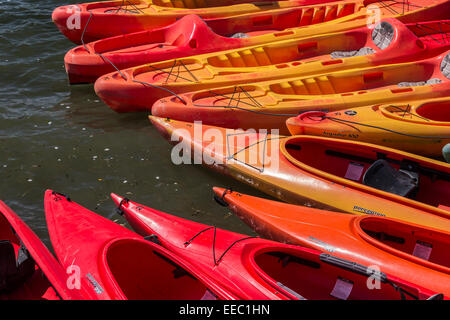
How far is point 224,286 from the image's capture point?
470cm

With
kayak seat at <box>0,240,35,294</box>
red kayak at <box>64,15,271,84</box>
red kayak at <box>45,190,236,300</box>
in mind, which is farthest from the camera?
red kayak at <box>64,15,271,84</box>

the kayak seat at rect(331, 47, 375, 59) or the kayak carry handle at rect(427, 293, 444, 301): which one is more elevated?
the kayak seat at rect(331, 47, 375, 59)

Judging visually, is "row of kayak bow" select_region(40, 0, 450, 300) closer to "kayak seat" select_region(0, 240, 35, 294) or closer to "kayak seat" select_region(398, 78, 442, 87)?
"kayak seat" select_region(398, 78, 442, 87)

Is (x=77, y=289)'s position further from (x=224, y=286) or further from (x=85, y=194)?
(x=85, y=194)

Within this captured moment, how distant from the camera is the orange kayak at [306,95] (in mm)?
7527

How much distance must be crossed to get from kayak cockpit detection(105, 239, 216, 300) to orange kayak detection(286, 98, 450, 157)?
A: 300 cm

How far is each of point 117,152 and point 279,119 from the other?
256cm

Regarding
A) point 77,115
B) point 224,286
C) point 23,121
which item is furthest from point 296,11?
point 224,286

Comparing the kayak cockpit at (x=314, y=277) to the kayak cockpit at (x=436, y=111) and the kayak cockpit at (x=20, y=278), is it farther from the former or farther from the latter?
the kayak cockpit at (x=436, y=111)

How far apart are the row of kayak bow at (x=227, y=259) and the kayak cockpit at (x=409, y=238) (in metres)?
0.01

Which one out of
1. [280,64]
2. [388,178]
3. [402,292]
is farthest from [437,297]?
[280,64]

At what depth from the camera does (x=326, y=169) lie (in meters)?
6.89

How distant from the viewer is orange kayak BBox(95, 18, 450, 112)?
319 inches

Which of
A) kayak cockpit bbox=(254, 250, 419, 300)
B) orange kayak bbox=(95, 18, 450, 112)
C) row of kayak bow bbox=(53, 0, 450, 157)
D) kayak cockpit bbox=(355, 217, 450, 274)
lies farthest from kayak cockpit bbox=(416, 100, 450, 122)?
kayak cockpit bbox=(254, 250, 419, 300)
